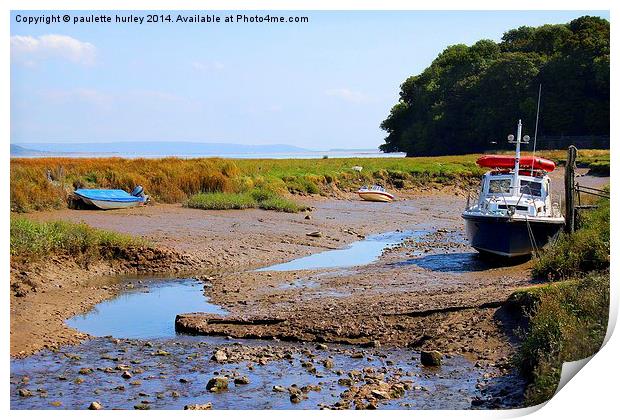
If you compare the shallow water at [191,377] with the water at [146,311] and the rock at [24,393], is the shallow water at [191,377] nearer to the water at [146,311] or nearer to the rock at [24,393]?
the rock at [24,393]

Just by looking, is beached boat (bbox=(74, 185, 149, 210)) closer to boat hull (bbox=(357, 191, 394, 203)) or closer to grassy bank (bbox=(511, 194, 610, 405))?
boat hull (bbox=(357, 191, 394, 203))

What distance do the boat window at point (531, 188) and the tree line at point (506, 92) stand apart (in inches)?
648

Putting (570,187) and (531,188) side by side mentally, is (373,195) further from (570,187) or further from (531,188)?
(570,187)

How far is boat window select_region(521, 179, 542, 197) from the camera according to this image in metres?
21.3

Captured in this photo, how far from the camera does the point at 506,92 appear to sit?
56.9 meters

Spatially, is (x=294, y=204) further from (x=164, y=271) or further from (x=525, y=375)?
(x=525, y=375)

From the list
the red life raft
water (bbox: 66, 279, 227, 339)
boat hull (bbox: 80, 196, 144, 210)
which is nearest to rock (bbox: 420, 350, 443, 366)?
water (bbox: 66, 279, 227, 339)

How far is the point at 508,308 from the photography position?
1308cm

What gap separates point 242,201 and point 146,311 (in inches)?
618

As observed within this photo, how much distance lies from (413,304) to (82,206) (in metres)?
16.2

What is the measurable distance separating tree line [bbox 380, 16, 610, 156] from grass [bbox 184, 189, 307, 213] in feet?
48.2

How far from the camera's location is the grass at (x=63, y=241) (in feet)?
55.1
